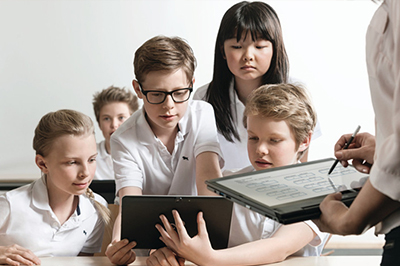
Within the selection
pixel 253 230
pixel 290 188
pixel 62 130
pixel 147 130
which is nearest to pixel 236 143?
pixel 147 130

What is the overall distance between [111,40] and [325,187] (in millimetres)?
2529

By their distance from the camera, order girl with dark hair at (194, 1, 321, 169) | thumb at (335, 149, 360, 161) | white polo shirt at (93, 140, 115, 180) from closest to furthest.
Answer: thumb at (335, 149, 360, 161) → girl with dark hair at (194, 1, 321, 169) → white polo shirt at (93, 140, 115, 180)

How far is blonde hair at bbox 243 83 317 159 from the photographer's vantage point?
1517mm

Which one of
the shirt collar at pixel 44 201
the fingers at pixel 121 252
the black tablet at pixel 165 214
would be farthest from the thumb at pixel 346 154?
the shirt collar at pixel 44 201

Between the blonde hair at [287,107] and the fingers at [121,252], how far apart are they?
57 centimetres

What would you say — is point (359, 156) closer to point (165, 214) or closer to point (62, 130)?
point (165, 214)

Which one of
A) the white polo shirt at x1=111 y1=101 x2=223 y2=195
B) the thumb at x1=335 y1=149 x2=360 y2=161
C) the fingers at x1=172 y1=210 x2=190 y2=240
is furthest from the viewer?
the white polo shirt at x1=111 y1=101 x2=223 y2=195

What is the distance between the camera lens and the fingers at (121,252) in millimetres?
1239

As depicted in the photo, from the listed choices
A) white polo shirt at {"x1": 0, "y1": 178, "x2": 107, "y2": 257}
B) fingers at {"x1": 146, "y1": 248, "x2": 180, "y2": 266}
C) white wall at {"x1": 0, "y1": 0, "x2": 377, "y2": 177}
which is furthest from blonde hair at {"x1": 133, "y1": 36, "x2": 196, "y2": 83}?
white wall at {"x1": 0, "y1": 0, "x2": 377, "y2": 177}

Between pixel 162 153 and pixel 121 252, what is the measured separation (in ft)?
1.64

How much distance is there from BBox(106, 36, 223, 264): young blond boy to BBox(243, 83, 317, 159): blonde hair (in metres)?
0.21

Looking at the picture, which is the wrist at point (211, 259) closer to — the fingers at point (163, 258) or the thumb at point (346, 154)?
the fingers at point (163, 258)

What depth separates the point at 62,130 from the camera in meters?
1.58

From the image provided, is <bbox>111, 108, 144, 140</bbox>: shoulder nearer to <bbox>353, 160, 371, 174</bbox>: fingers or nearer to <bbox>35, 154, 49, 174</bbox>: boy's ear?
<bbox>35, 154, 49, 174</bbox>: boy's ear
